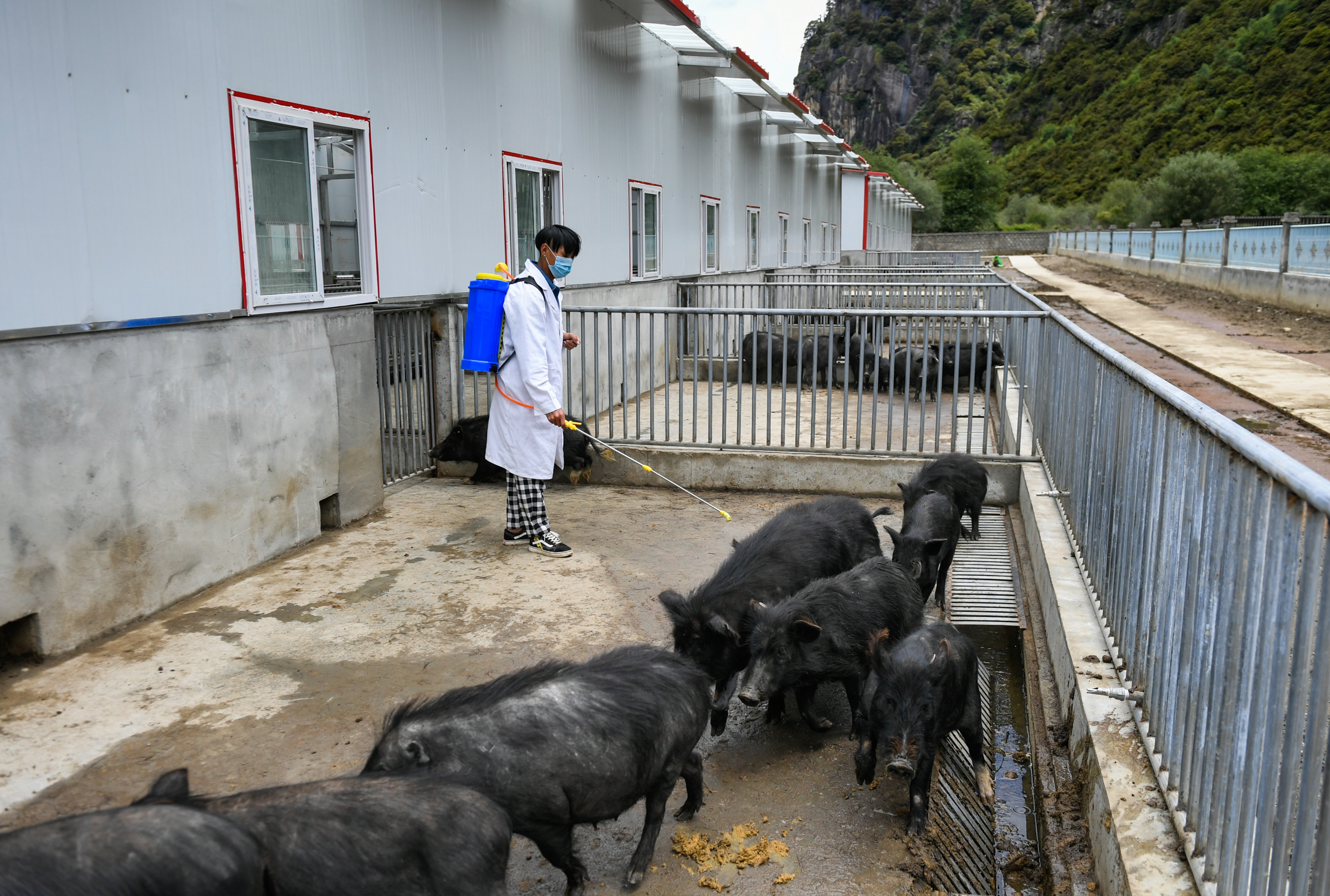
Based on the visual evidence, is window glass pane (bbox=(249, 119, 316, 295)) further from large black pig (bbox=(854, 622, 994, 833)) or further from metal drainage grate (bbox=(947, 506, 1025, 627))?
metal drainage grate (bbox=(947, 506, 1025, 627))

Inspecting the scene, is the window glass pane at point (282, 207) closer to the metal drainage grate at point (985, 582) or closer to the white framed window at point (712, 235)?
the metal drainage grate at point (985, 582)

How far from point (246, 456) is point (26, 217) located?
5.91ft

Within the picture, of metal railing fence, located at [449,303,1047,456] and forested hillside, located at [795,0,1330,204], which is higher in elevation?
forested hillside, located at [795,0,1330,204]

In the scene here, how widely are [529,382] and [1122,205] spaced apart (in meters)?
70.2

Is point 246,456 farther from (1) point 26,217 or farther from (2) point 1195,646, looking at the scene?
(2) point 1195,646

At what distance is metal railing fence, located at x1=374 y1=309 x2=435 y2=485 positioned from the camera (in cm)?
761

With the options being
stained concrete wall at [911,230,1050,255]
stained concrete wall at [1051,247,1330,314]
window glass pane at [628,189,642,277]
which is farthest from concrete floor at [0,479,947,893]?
stained concrete wall at [911,230,1050,255]

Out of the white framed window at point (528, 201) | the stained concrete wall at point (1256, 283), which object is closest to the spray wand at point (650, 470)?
the white framed window at point (528, 201)

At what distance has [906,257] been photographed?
39.4 metres

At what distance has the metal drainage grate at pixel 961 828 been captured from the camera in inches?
126

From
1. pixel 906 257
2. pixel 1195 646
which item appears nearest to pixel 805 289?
pixel 1195 646

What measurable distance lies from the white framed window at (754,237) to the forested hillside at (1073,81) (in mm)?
52671

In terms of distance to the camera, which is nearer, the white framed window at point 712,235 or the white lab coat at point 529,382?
the white lab coat at point 529,382

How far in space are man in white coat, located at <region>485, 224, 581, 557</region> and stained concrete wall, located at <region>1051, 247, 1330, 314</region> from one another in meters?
18.6
